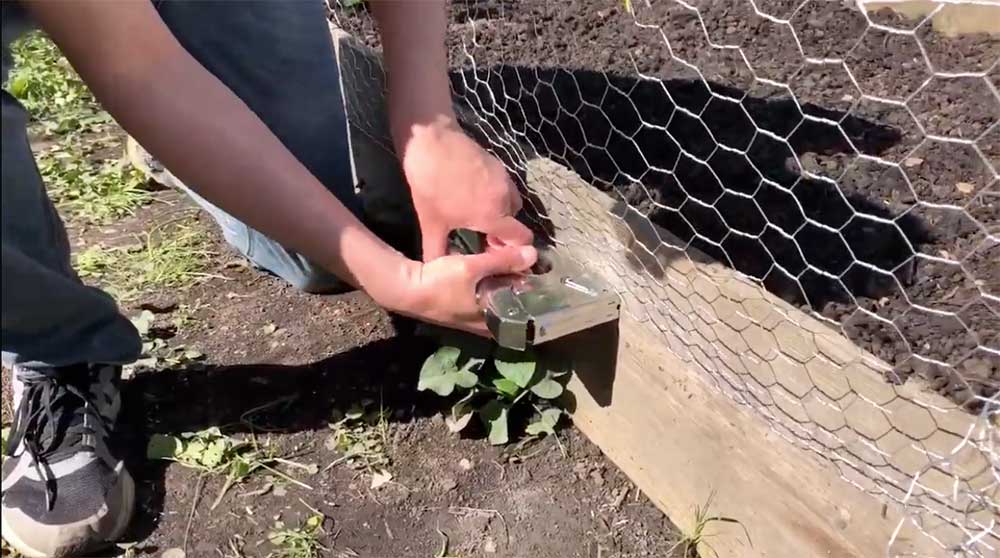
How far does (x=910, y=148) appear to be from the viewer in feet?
4.94

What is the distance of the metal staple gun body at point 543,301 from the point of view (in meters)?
0.96

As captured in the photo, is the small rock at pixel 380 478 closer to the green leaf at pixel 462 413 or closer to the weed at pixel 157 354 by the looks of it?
the green leaf at pixel 462 413

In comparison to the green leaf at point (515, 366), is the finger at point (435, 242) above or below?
above

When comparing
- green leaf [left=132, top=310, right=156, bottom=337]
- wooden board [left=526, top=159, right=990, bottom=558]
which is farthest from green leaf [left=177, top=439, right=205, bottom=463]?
wooden board [left=526, top=159, right=990, bottom=558]

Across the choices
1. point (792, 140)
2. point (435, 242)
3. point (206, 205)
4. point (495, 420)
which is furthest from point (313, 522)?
point (792, 140)

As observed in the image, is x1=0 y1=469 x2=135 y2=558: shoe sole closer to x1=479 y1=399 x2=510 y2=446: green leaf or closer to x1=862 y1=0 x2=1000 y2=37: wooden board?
x1=479 y1=399 x2=510 y2=446: green leaf

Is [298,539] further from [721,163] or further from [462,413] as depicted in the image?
[721,163]

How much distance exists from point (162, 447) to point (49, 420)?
0.14 meters

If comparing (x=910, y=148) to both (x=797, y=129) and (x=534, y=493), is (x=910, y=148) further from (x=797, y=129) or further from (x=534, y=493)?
(x=534, y=493)

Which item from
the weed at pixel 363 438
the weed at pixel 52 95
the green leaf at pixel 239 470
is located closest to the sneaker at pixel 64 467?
the green leaf at pixel 239 470

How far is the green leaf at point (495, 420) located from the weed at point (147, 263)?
1.97 ft

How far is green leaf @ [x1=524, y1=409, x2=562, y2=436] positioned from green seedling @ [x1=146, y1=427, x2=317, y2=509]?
279 millimetres

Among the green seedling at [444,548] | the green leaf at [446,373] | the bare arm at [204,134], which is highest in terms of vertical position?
the bare arm at [204,134]

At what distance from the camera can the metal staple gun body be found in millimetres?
964
